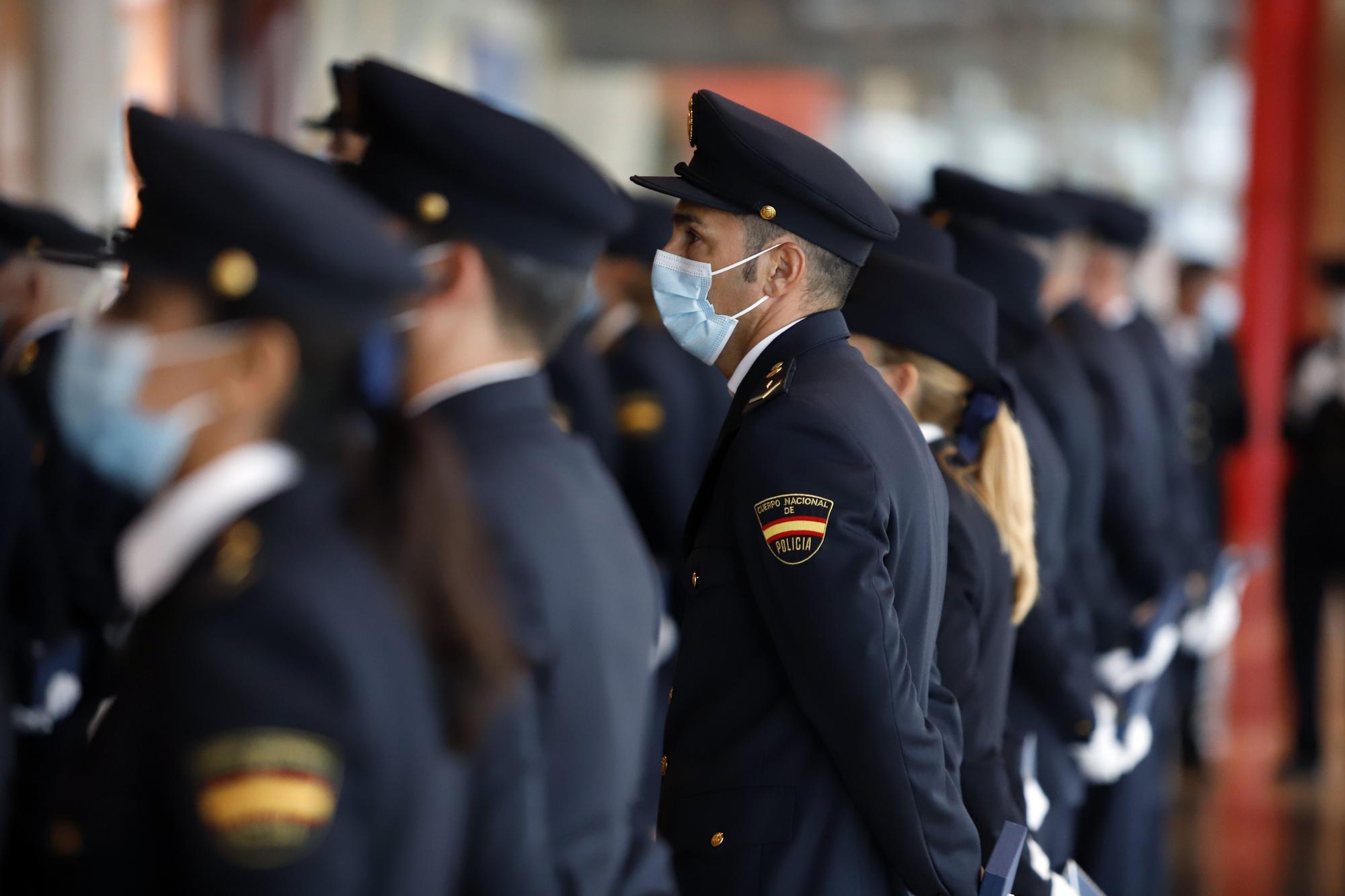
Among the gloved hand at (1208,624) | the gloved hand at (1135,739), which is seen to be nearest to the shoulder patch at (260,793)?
the gloved hand at (1135,739)

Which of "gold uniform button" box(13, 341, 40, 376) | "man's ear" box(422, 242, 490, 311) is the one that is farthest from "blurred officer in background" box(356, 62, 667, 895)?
"gold uniform button" box(13, 341, 40, 376)

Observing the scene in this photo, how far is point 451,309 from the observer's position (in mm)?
1583

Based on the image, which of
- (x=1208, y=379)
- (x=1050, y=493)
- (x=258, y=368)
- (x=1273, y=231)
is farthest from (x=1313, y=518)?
(x=1273, y=231)

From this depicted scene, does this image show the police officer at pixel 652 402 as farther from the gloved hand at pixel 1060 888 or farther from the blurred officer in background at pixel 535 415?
the blurred officer in background at pixel 535 415

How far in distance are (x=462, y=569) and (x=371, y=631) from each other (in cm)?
9

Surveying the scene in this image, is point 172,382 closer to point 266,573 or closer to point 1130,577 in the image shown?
point 266,573

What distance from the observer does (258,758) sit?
1097 millimetres

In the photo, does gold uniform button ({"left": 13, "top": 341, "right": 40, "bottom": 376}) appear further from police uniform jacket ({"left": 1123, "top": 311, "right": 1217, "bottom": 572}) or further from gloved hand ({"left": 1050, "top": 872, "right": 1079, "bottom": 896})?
police uniform jacket ({"left": 1123, "top": 311, "right": 1217, "bottom": 572})

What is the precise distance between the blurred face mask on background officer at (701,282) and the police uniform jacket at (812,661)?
124 mm

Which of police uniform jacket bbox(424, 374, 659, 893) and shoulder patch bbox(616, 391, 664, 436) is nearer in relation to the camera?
police uniform jacket bbox(424, 374, 659, 893)

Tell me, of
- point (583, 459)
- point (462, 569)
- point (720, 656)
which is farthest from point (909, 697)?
point (462, 569)

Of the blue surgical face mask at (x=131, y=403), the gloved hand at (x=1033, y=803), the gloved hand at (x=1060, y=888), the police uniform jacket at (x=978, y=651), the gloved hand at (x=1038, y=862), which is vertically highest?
the blue surgical face mask at (x=131, y=403)

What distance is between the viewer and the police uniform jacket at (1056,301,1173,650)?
13.6 feet

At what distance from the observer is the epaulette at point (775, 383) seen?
2082mm
